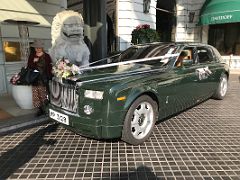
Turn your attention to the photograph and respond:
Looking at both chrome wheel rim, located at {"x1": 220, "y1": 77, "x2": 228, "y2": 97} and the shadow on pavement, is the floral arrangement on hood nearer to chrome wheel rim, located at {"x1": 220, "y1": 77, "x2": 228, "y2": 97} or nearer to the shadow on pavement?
the shadow on pavement

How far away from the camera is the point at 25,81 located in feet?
18.1

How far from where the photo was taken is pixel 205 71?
554cm

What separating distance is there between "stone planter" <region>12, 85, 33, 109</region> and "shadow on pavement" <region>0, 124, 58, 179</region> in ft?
4.55

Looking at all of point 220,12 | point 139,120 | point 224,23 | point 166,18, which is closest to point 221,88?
point 139,120

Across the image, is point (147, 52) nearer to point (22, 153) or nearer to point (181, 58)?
point (181, 58)

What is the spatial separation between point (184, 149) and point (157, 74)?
1.32 metres

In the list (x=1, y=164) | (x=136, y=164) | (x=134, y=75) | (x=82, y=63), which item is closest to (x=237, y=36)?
(x=82, y=63)

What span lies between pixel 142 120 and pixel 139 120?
11 cm

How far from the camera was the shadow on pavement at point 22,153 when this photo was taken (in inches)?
127

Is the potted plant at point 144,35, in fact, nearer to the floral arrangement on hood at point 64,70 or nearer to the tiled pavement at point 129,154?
the tiled pavement at point 129,154

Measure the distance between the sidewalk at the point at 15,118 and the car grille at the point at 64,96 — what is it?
3.45 ft

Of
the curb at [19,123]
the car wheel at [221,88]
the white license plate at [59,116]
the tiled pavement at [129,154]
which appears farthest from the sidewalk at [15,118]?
the car wheel at [221,88]

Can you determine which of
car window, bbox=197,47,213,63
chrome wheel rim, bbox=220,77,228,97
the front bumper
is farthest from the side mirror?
the front bumper

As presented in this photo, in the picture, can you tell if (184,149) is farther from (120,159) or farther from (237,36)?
(237,36)
